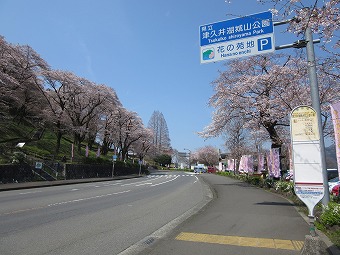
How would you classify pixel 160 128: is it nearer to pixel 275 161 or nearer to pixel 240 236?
pixel 275 161

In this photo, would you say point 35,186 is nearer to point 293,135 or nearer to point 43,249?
point 43,249

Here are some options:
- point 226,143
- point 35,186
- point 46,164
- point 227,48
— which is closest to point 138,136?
point 226,143

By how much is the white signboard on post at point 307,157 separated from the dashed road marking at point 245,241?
859 mm

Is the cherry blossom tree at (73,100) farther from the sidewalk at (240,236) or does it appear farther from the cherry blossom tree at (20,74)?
the sidewalk at (240,236)

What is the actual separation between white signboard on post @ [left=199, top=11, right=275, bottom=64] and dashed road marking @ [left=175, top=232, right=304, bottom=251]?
18.0 ft

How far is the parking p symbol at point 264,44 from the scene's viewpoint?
9.10m

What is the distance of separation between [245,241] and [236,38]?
6.09 meters

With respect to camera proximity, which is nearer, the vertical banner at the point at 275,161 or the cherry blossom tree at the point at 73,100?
the vertical banner at the point at 275,161

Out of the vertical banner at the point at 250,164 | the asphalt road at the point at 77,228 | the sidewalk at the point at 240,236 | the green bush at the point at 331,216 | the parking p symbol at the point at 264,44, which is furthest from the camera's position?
the vertical banner at the point at 250,164

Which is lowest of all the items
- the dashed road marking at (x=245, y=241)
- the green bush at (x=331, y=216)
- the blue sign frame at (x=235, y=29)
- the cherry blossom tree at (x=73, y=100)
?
the dashed road marking at (x=245, y=241)

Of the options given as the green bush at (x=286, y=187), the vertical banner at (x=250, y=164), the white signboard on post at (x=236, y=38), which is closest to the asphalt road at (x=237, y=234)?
the green bush at (x=286, y=187)

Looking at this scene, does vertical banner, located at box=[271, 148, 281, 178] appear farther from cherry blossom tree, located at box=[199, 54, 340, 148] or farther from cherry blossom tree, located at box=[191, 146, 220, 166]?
cherry blossom tree, located at box=[191, 146, 220, 166]

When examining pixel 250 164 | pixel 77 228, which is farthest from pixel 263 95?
pixel 77 228

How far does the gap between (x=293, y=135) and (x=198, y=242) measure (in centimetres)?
299
